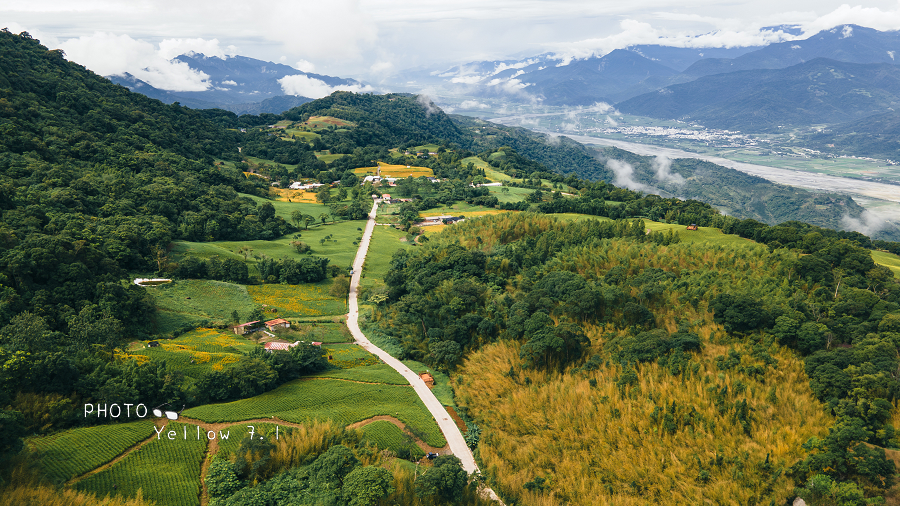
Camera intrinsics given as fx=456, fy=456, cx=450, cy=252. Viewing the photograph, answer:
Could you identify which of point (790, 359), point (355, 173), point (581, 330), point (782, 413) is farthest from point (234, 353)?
point (355, 173)

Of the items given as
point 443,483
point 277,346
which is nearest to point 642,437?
point 443,483

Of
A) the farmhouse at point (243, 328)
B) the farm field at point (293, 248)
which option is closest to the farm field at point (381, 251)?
the farm field at point (293, 248)

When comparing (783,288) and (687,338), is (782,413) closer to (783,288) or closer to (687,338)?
(687,338)

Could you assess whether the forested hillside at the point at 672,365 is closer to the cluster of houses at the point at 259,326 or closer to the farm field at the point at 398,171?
the cluster of houses at the point at 259,326

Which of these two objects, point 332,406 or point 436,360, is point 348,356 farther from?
point 332,406

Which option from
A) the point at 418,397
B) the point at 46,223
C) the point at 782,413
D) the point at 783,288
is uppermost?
the point at 46,223
